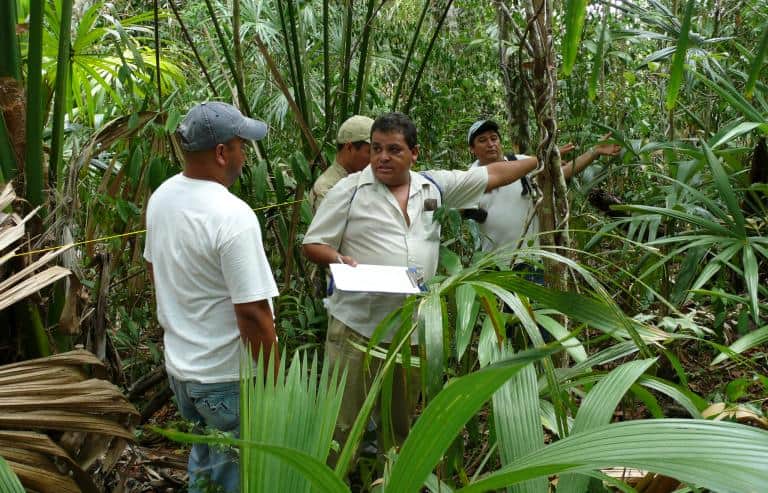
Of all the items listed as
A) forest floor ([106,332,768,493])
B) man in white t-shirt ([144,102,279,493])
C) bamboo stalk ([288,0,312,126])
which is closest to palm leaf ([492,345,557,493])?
man in white t-shirt ([144,102,279,493])

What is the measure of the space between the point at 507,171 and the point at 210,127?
139 centimetres

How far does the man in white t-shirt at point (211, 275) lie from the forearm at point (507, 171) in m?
1.20

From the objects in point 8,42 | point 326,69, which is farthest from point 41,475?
point 326,69

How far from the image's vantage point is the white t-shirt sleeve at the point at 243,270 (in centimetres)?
219

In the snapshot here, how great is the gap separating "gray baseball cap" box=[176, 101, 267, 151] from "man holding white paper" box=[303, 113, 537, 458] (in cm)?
75

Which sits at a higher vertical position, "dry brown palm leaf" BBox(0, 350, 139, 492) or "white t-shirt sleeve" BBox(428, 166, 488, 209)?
"white t-shirt sleeve" BBox(428, 166, 488, 209)

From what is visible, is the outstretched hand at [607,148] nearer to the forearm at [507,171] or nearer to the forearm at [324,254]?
the forearm at [507,171]

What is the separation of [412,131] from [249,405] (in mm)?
2005

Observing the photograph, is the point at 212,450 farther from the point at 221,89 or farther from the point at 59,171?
the point at 221,89

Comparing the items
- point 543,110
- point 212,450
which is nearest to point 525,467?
point 212,450

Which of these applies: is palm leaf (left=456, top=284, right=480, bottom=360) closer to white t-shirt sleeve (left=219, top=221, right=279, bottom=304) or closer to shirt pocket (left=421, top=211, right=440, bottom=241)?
white t-shirt sleeve (left=219, top=221, right=279, bottom=304)

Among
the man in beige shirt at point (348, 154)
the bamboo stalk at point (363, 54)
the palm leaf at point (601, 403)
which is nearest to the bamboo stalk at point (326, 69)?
the bamboo stalk at point (363, 54)

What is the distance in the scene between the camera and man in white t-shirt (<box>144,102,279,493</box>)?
221 centimetres

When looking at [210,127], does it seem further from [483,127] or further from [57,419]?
[483,127]
